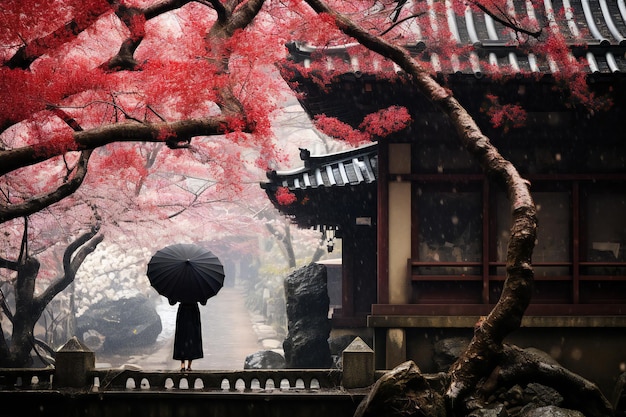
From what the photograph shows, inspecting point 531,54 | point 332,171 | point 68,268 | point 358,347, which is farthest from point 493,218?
point 68,268

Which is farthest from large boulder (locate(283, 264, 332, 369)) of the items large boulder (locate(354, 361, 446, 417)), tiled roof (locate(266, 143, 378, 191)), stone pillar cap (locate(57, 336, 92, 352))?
large boulder (locate(354, 361, 446, 417))

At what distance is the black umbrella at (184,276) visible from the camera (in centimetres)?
1223

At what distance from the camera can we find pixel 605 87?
10.9m

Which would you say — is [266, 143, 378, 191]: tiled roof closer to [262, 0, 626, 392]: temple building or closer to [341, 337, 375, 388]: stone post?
[262, 0, 626, 392]: temple building

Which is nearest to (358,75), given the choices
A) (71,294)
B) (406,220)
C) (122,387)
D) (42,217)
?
(406,220)

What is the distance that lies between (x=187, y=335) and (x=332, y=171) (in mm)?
5311

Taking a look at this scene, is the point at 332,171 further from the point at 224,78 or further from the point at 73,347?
the point at 73,347

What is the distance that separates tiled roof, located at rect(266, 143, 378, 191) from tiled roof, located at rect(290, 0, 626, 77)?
12.2 ft

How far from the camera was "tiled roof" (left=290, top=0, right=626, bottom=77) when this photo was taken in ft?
35.3

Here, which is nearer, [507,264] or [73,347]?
[507,264]

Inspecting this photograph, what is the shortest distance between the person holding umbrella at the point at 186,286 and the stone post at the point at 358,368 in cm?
299

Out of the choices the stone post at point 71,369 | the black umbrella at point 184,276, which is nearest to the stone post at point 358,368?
the black umbrella at point 184,276

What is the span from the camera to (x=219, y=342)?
3102 cm

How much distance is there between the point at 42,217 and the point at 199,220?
935cm
